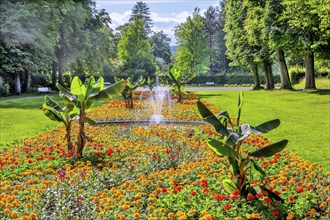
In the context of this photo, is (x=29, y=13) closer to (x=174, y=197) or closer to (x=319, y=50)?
(x=319, y=50)

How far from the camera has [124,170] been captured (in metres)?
6.34

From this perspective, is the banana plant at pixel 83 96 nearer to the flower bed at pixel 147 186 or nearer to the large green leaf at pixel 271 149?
the flower bed at pixel 147 186

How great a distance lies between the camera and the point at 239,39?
35.5m

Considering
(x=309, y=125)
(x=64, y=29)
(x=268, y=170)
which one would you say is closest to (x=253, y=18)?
(x=64, y=29)

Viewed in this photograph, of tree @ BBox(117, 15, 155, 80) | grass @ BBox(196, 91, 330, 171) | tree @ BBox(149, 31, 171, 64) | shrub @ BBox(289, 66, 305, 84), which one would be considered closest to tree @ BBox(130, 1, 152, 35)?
tree @ BBox(149, 31, 171, 64)

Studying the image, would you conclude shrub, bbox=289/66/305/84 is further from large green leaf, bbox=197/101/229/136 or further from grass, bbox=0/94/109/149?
large green leaf, bbox=197/101/229/136

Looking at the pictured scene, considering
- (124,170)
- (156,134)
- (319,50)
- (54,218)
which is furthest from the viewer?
(319,50)

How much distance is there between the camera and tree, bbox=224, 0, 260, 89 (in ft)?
114

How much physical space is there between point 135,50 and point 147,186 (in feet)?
168

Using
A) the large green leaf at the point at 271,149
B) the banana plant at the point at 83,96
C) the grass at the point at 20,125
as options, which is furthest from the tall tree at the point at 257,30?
the large green leaf at the point at 271,149

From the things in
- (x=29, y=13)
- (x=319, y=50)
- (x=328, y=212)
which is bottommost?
(x=328, y=212)

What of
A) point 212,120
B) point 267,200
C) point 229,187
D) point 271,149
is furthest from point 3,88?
point 267,200

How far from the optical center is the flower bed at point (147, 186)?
4.41 metres

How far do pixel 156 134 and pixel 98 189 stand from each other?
14.9ft
